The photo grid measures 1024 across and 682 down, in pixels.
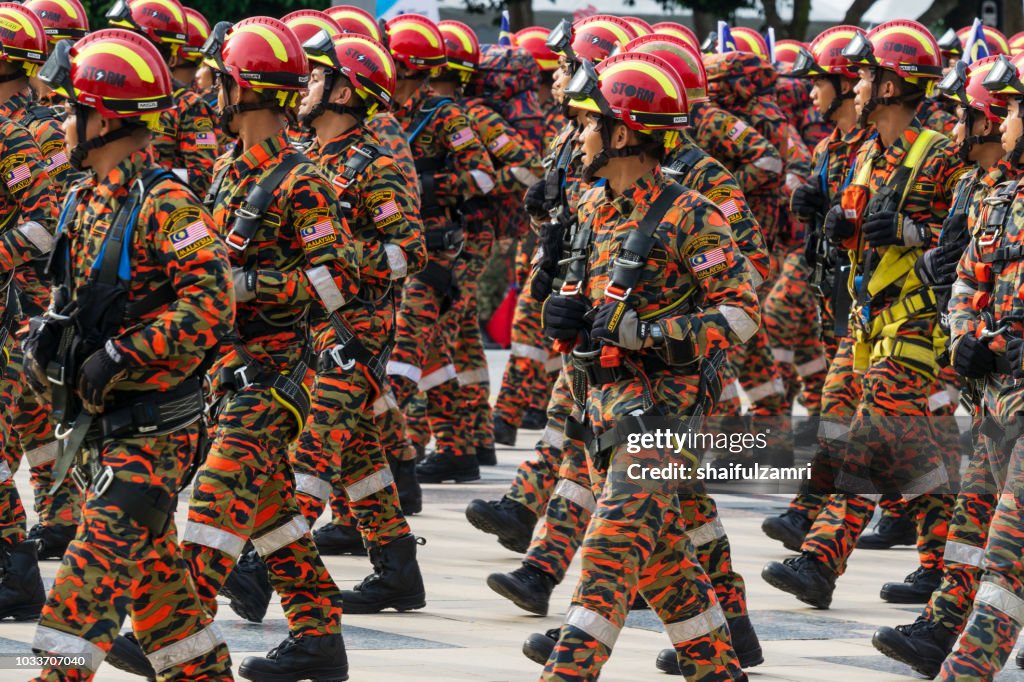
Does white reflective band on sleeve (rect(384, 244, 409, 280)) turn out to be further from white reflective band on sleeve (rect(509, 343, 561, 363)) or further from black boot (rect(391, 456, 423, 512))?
white reflective band on sleeve (rect(509, 343, 561, 363))

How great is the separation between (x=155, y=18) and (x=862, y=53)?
4498 mm

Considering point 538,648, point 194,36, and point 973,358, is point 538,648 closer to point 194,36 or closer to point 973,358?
point 973,358

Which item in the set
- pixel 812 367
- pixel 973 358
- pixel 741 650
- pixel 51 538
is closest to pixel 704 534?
pixel 741 650

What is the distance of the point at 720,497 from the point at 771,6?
41.4 feet

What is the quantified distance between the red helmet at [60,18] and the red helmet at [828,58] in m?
4.21

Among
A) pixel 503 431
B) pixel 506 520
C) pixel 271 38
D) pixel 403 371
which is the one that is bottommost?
pixel 503 431

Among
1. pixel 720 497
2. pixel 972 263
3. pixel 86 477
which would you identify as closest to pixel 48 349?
pixel 86 477

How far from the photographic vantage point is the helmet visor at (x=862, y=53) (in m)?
9.93

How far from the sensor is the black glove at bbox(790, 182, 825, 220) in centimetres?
1062

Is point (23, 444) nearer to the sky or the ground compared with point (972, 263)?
nearer to the ground

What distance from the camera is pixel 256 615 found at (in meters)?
8.18

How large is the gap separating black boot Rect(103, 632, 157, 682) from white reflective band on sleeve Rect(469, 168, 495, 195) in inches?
227

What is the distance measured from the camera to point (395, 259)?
29.6 ft

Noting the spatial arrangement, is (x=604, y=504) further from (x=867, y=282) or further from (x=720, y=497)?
(x=720, y=497)
